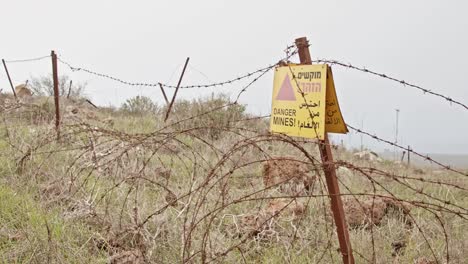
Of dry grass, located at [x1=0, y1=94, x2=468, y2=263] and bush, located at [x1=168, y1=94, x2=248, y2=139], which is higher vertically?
bush, located at [x1=168, y1=94, x2=248, y2=139]

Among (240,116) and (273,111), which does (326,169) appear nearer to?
(273,111)

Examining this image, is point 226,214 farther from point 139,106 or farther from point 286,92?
point 139,106

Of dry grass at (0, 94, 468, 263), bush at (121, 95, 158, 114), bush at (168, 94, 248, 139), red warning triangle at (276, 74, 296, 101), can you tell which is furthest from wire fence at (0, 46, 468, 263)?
bush at (121, 95, 158, 114)

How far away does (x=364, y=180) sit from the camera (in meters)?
5.98

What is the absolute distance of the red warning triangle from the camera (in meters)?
2.15

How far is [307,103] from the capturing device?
207 cm

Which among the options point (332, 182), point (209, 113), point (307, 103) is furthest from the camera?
point (209, 113)

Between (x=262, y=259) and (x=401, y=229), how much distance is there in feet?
4.31

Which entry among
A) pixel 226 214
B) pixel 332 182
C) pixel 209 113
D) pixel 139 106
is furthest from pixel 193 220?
pixel 139 106

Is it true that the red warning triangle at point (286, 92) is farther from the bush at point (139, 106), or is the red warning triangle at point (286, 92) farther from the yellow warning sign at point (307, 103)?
the bush at point (139, 106)

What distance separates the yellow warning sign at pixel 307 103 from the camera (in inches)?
79.3

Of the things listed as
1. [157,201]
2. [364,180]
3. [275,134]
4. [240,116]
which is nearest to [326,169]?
[275,134]

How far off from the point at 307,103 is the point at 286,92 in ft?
0.52

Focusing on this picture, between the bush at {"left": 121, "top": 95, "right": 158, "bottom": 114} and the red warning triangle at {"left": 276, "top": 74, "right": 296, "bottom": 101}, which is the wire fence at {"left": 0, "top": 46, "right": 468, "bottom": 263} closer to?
the red warning triangle at {"left": 276, "top": 74, "right": 296, "bottom": 101}
